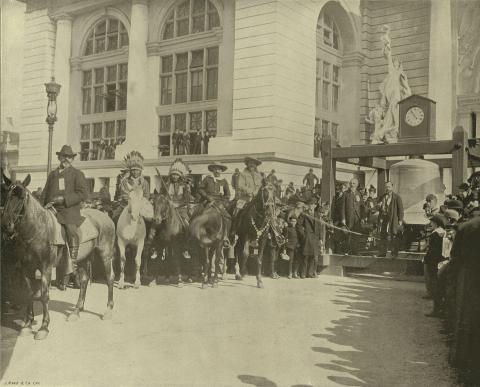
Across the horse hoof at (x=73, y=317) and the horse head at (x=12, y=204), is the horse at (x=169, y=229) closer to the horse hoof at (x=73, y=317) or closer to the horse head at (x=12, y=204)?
the horse hoof at (x=73, y=317)

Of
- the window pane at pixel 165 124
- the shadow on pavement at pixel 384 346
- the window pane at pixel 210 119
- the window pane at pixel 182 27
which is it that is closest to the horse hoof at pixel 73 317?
the shadow on pavement at pixel 384 346

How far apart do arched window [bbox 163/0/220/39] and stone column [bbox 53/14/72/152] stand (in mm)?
4204

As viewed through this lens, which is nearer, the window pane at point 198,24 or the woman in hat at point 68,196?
the woman in hat at point 68,196

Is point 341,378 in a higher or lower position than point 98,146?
lower

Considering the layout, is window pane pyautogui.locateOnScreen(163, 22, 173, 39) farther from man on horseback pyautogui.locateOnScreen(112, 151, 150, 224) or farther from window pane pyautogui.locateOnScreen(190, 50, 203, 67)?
man on horseback pyautogui.locateOnScreen(112, 151, 150, 224)

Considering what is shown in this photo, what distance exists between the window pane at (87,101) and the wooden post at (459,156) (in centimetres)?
812

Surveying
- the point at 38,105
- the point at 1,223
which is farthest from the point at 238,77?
the point at 1,223

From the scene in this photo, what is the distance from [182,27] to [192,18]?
0.46 m

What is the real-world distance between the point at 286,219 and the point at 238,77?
12.2 feet

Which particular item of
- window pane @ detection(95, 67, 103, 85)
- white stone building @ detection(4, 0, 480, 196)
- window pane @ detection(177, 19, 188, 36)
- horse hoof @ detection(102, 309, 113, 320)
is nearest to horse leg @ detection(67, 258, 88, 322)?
horse hoof @ detection(102, 309, 113, 320)

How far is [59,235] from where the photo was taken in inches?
264

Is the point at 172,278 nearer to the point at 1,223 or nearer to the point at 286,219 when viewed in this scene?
the point at 286,219

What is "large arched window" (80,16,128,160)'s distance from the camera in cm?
1137

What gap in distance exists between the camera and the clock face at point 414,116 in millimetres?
11969
